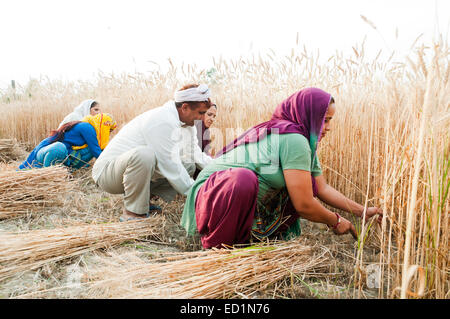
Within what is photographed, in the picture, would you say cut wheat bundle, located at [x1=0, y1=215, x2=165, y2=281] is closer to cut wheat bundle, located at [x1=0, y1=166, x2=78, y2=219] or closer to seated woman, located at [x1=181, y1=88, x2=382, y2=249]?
seated woman, located at [x1=181, y1=88, x2=382, y2=249]

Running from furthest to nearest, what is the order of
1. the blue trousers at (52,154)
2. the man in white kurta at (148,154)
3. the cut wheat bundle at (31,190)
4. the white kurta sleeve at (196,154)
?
the blue trousers at (52,154) → the white kurta sleeve at (196,154) → the cut wheat bundle at (31,190) → the man in white kurta at (148,154)

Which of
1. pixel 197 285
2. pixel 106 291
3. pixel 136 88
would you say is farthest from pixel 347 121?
pixel 136 88

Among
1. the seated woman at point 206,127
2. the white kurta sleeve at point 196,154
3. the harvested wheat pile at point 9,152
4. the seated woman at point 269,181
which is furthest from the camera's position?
the harvested wheat pile at point 9,152

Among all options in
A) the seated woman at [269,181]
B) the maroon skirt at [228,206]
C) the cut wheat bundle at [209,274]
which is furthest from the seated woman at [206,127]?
the cut wheat bundle at [209,274]

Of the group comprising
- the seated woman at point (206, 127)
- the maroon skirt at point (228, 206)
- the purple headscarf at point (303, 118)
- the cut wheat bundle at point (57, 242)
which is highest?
the purple headscarf at point (303, 118)

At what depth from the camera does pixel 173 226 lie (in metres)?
2.21

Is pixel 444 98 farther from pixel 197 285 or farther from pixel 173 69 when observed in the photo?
pixel 173 69

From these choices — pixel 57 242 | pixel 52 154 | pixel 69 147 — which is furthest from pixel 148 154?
pixel 69 147

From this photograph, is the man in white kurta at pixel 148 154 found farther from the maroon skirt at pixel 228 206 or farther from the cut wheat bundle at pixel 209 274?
the cut wheat bundle at pixel 209 274

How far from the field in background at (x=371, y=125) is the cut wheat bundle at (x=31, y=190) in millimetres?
1458

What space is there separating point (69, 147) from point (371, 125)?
282 centimetres

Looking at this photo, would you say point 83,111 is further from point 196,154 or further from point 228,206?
point 228,206

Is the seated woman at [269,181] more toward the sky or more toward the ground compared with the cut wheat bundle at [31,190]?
more toward the sky

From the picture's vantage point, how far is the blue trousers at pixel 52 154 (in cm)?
308
